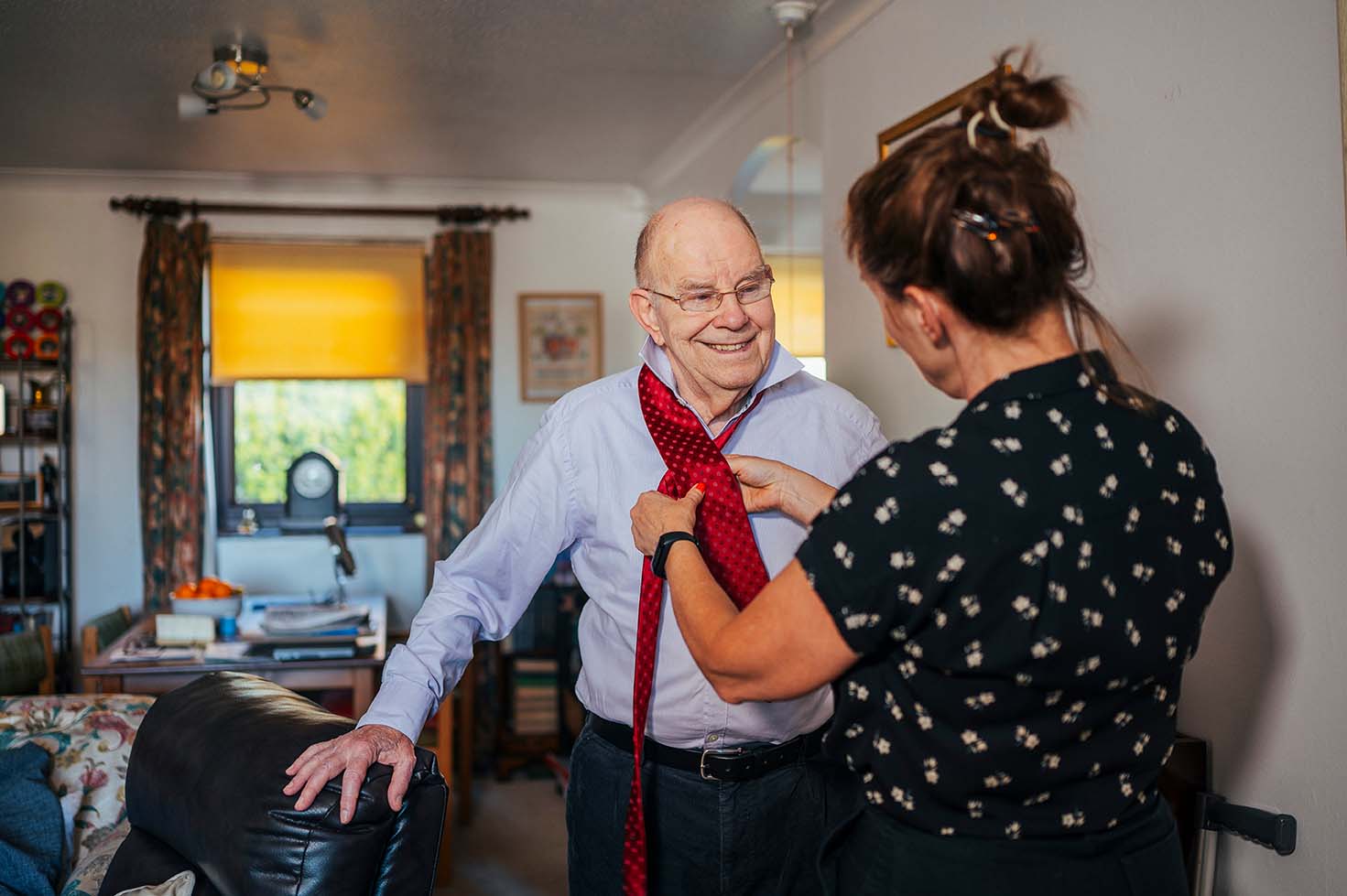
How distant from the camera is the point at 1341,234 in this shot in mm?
1661

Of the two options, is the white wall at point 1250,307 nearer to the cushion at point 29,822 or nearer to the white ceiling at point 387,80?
the white ceiling at point 387,80

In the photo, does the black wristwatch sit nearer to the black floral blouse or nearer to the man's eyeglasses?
the black floral blouse

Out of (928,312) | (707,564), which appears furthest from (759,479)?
(928,312)

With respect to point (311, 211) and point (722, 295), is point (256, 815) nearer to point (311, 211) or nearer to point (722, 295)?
point (722, 295)

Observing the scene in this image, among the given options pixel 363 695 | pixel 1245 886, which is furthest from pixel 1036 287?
pixel 363 695

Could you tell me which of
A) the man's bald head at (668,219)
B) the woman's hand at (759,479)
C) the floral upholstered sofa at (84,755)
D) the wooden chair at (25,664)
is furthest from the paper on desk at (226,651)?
the woman's hand at (759,479)

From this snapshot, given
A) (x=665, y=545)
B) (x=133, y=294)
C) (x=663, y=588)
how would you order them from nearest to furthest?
(x=665, y=545)
(x=663, y=588)
(x=133, y=294)

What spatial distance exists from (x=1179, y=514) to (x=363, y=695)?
3126 mm

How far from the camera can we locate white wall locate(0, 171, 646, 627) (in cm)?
554

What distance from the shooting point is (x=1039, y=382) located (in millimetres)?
1085

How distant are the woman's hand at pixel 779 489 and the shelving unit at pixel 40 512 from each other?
460 centimetres

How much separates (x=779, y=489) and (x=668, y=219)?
0.47 metres

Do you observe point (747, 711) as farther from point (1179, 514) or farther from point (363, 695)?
point (363, 695)

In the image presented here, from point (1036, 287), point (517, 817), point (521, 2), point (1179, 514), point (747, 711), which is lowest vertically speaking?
point (517, 817)
